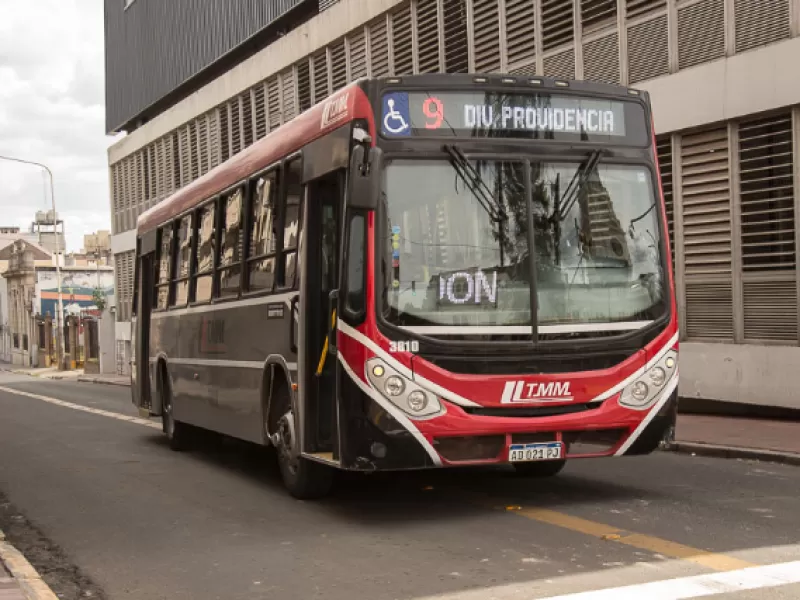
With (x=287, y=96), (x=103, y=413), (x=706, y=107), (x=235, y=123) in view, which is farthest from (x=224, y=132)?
(x=706, y=107)

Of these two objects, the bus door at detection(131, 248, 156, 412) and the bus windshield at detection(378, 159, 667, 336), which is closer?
the bus windshield at detection(378, 159, 667, 336)

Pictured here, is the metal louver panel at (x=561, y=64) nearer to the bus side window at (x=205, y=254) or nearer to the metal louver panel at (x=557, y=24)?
the metal louver panel at (x=557, y=24)

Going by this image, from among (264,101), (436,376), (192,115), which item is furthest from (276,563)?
(192,115)

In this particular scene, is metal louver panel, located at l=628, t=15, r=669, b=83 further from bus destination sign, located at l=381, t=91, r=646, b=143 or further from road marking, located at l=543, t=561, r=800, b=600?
road marking, located at l=543, t=561, r=800, b=600

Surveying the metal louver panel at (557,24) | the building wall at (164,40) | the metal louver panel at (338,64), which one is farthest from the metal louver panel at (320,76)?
the metal louver panel at (557,24)

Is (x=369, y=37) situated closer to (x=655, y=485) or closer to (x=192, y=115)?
(x=192, y=115)

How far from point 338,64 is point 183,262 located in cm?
1613

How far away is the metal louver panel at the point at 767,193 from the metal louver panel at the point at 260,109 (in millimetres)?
19781

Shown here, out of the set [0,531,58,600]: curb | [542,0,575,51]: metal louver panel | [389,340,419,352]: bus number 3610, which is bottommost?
[0,531,58,600]: curb

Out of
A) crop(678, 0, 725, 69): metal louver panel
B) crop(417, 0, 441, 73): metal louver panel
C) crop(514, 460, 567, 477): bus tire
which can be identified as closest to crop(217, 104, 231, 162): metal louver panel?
crop(417, 0, 441, 73): metal louver panel

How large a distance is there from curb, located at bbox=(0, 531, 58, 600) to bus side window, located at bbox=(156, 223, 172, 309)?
6.80m

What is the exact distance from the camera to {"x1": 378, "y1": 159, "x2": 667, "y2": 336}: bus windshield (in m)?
8.30

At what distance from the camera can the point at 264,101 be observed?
33.8 metres

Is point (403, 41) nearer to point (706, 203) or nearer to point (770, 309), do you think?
point (706, 203)
